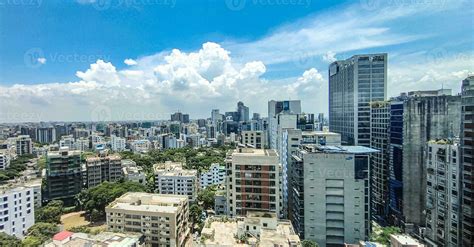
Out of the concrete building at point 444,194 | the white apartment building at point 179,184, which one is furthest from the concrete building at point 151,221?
the concrete building at point 444,194

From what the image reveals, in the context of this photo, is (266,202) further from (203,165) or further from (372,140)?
(203,165)

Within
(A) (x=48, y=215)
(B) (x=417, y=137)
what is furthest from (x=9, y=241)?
(B) (x=417, y=137)

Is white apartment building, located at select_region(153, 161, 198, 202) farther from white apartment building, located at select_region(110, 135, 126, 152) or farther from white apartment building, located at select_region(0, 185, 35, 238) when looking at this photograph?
white apartment building, located at select_region(110, 135, 126, 152)

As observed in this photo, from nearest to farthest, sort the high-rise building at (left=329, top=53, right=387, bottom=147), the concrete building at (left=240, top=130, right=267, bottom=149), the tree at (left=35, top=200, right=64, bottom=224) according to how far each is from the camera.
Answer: the tree at (left=35, top=200, right=64, bottom=224) → the high-rise building at (left=329, top=53, right=387, bottom=147) → the concrete building at (left=240, top=130, right=267, bottom=149)

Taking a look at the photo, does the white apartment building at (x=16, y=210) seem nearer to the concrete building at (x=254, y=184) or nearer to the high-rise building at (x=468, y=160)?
the concrete building at (x=254, y=184)

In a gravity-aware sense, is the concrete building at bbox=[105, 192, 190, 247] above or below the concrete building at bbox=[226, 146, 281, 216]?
below

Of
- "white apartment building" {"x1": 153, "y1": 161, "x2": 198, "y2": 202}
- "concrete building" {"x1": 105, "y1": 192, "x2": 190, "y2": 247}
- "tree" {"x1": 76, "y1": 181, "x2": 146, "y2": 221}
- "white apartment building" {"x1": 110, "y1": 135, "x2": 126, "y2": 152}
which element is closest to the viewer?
"concrete building" {"x1": 105, "y1": 192, "x2": 190, "y2": 247}

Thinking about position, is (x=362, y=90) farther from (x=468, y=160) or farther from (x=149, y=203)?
(x=149, y=203)

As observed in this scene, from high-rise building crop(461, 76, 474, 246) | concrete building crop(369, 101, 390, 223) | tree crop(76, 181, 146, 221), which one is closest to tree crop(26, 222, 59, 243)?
tree crop(76, 181, 146, 221)

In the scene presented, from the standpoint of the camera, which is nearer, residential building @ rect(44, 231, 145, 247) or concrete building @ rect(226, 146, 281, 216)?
residential building @ rect(44, 231, 145, 247)
